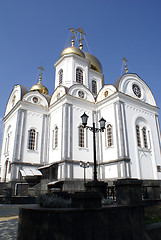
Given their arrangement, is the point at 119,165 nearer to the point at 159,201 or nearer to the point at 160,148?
the point at 160,148

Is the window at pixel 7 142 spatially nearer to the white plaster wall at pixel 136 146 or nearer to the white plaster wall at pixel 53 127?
the white plaster wall at pixel 53 127

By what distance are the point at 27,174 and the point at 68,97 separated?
27.5 ft

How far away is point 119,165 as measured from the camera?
54.2 ft

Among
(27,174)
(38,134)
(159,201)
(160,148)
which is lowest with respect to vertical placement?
(159,201)

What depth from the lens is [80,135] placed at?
1928cm

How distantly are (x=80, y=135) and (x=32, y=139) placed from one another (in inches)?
203

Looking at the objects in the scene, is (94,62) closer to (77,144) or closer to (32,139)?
(77,144)

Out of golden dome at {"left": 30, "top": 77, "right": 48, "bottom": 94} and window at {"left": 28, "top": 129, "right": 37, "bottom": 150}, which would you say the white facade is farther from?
golden dome at {"left": 30, "top": 77, "right": 48, "bottom": 94}

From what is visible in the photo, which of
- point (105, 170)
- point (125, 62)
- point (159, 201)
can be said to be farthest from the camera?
point (125, 62)

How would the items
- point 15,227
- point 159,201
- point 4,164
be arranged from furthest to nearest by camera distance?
1. point 4,164
2. point 159,201
3. point 15,227

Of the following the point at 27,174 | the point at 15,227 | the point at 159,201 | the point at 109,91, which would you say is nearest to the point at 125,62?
the point at 109,91

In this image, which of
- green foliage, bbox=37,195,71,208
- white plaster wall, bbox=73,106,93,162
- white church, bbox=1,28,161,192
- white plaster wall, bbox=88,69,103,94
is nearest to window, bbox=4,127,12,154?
white church, bbox=1,28,161,192

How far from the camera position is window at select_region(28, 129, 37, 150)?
19859 millimetres

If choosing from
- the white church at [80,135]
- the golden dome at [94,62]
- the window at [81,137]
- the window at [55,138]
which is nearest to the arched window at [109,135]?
the white church at [80,135]
